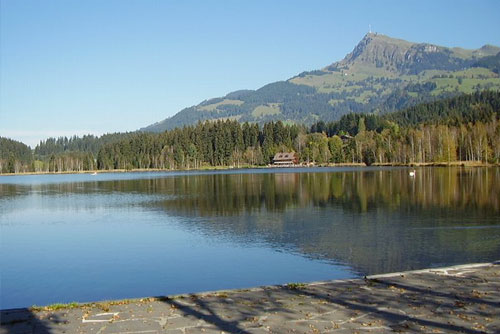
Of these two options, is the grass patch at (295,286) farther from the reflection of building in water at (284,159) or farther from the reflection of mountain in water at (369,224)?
the reflection of building in water at (284,159)

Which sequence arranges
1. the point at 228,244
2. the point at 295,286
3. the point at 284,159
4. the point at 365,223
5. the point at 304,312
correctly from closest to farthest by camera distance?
the point at 304,312, the point at 295,286, the point at 228,244, the point at 365,223, the point at 284,159

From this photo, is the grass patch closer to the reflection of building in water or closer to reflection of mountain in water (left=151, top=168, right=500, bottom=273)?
reflection of mountain in water (left=151, top=168, right=500, bottom=273)

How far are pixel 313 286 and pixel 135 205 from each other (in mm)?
39392

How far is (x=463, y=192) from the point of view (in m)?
49.7

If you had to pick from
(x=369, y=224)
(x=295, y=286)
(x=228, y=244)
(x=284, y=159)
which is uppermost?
(x=284, y=159)

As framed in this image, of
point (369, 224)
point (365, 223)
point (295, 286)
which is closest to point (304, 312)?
point (295, 286)

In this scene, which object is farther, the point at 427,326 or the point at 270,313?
the point at 270,313

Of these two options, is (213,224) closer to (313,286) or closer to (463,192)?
(313,286)

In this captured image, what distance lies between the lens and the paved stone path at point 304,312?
9.88 m

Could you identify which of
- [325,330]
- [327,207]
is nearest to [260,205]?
[327,207]

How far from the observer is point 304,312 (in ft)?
35.6

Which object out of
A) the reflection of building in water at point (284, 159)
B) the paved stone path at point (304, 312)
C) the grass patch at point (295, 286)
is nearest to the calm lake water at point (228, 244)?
the grass patch at point (295, 286)

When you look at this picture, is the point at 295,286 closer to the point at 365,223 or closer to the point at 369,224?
the point at 369,224

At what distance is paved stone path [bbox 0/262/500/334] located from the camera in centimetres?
988
